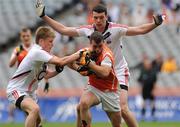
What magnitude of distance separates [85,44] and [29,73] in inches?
566

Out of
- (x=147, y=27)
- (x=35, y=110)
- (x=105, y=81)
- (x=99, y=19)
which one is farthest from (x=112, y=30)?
(x=35, y=110)

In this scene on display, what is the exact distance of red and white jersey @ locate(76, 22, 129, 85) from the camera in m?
13.8

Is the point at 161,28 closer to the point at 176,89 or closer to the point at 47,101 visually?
the point at 176,89

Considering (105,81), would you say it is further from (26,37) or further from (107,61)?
(26,37)

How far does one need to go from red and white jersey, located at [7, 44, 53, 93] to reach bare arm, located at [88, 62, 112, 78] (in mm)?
1246

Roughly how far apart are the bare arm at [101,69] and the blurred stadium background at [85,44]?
8.59 m

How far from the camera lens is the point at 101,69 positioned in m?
12.6

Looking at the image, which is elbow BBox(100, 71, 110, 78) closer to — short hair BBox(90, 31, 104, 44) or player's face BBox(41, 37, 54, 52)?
short hair BBox(90, 31, 104, 44)

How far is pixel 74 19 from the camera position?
1178 inches

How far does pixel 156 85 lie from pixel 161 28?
13.5ft

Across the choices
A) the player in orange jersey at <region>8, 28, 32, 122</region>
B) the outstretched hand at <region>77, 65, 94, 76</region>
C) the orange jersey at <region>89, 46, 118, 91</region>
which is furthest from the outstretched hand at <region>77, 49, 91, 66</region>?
→ the player in orange jersey at <region>8, 28, 32, 122</region>

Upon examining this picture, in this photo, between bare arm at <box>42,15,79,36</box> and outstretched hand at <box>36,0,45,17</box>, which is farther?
bare arm at <box>42,15,79,36</box>

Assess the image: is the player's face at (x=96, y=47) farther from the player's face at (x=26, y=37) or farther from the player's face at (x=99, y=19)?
the player's face at (x=26, y=37)

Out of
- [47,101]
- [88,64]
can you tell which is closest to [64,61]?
[88,64]
